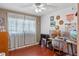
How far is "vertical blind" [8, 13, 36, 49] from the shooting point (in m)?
3.53

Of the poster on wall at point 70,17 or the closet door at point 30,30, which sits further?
the closet door at point 30,30

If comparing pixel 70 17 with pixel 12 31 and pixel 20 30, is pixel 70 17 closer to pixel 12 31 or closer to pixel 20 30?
pixel 20 30

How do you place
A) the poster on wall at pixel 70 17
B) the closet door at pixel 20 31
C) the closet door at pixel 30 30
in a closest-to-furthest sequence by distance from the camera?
the poster on wall at pixel 70 17
the closet door at pixel 20 31
the closet door at pixel 30 30

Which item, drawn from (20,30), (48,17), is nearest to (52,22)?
(48,17)

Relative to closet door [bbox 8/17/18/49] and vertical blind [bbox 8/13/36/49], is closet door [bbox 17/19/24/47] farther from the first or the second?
closet door [bbox 8/17/18/49]

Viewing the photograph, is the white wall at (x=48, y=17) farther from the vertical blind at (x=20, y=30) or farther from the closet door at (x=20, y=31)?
the closet door at (x=20, y=31)

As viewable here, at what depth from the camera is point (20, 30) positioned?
379 centimetres

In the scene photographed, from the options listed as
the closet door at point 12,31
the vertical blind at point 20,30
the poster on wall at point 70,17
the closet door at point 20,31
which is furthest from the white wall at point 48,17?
the closet door at point 12,31

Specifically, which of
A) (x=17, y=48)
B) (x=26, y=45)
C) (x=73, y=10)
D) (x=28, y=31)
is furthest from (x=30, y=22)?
(x=73, y=10)

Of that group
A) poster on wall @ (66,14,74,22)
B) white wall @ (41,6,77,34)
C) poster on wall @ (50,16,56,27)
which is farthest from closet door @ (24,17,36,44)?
poster on wall @ (66,14,74,22)

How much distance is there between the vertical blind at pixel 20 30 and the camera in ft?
11.6

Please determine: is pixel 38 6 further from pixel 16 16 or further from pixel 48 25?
pixel 48 25

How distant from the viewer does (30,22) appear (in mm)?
4301

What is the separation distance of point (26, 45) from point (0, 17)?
5.33ft
